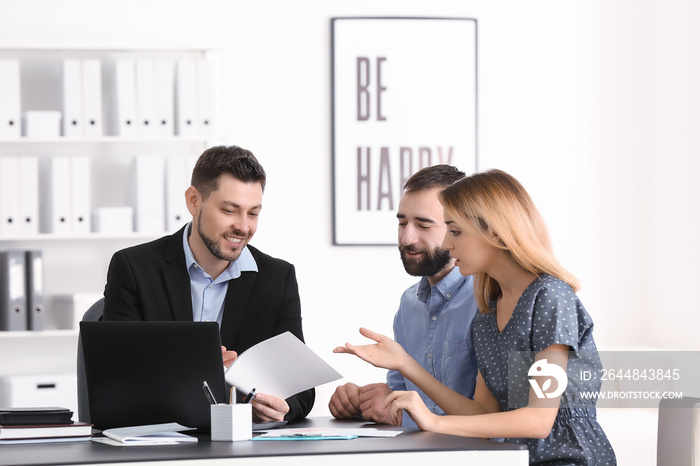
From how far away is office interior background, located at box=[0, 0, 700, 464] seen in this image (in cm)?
385

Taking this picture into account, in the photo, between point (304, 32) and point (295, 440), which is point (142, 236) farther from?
point (295, 440)

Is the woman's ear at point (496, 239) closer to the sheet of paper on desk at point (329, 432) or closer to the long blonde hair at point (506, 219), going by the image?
the long blonde hair at point (506, 219)

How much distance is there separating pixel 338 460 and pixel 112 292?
39.5 inches

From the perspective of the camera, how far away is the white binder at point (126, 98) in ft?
11.7

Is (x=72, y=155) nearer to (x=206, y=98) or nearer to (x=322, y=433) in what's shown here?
(x=206, y=98)

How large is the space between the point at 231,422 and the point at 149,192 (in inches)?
81.8

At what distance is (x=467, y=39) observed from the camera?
13.2 ft

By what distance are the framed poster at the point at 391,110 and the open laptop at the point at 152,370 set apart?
2244 millimetres

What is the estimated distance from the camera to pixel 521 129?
160 inches

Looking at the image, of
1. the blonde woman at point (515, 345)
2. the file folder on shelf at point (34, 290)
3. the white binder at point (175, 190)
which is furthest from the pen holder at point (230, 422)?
the file folder on shelf at point (34, 290)

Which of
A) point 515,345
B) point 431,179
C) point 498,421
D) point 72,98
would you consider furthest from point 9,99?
point 498,421

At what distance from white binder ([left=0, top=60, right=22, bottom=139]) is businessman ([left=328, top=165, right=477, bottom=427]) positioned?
75.6 inches

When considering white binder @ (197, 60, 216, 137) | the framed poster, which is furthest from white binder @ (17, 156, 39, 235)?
the framed poster

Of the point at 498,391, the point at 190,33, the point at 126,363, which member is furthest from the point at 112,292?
the point at 190,33
